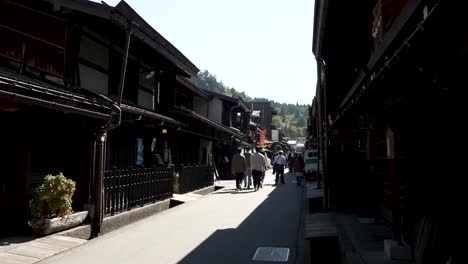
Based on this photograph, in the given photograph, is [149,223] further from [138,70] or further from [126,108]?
[138,70]

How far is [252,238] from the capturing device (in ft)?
30.6

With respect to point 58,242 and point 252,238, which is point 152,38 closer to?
point 252,238

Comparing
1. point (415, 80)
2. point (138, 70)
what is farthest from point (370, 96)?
point (138, 70)

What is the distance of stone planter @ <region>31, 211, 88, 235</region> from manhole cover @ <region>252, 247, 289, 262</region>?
3.79 metres

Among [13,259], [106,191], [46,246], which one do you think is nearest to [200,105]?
[106,191]

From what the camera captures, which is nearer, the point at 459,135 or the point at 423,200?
the point at 459,135

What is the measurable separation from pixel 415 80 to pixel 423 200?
2910 mm

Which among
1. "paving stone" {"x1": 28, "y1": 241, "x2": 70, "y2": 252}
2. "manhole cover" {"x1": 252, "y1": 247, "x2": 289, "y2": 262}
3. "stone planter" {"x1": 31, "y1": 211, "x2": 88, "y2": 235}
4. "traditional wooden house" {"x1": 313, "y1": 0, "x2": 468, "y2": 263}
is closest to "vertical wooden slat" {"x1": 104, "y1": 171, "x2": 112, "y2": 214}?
"stone planter" {"x1": 31, "y1": 211, "x2": 88, "y2": 235}

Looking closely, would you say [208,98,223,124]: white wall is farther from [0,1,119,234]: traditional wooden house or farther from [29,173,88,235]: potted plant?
[29,173,88,235]: potted plant

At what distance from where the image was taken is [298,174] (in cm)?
2456

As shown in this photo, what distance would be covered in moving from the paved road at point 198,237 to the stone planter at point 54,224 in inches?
23.3

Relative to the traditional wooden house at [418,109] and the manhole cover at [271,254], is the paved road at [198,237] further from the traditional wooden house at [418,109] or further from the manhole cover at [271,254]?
the traditional wooden house at [418,109]

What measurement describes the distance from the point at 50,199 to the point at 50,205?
115mm

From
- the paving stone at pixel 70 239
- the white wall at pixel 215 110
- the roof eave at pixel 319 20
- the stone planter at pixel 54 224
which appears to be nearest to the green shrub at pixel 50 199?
the stone planter at pixel 54 224
